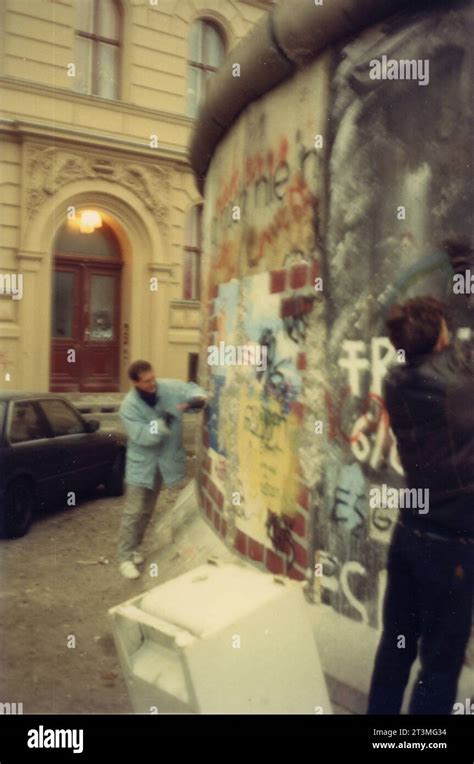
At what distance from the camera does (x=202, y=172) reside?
21.7ft

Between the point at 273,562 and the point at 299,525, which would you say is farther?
the point at 273,562

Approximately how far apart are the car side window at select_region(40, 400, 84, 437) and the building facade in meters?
3.06

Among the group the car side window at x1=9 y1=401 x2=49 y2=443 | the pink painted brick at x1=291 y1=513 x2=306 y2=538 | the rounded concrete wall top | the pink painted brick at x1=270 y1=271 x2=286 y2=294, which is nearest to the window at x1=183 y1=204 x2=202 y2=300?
the car side window at x1=9 y1=401 x2=49 y2=443

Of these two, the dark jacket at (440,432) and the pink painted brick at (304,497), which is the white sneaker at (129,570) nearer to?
the pink painted brick at (304,497)

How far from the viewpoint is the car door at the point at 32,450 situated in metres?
6.56

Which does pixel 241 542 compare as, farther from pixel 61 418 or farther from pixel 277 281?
pixel 61 418

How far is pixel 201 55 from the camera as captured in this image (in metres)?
12.7

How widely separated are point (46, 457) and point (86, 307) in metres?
6.55

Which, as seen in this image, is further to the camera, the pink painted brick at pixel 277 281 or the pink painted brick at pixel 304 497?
the pink painted brick at pixel 277 281

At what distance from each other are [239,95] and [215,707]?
11.7 feet

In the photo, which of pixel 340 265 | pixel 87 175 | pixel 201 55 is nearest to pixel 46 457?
pixel 340 265

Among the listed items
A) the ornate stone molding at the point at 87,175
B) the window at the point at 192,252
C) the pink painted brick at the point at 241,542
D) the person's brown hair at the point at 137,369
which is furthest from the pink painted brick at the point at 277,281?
the window at the point at 192,252

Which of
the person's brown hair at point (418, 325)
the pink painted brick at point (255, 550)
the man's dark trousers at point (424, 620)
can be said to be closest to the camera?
the man's dark trousers at point (424, 620)
